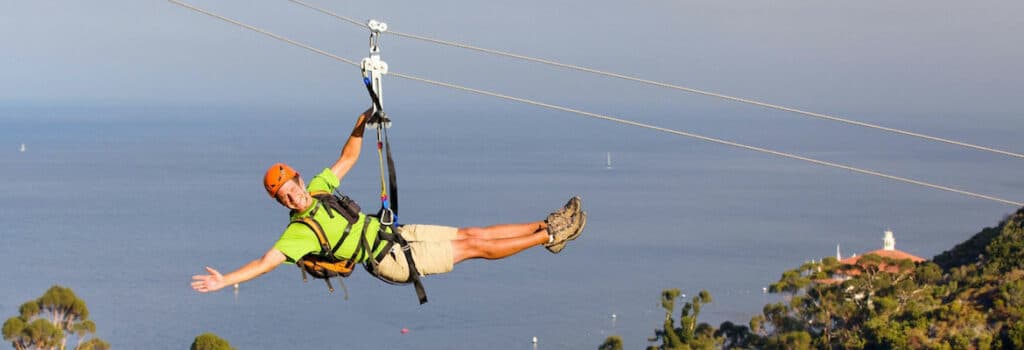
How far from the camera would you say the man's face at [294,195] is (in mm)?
9031

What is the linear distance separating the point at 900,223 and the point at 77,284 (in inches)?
3380

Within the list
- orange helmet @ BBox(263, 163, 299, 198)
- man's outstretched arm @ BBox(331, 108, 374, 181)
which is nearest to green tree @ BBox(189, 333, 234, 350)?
man's outstretched arm @ BBox(331, 108, 374, 181)

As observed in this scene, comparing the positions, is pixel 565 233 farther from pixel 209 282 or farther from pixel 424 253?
pixel 209 282

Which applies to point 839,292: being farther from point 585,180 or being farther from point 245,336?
point 585,180

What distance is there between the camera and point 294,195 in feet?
29.8

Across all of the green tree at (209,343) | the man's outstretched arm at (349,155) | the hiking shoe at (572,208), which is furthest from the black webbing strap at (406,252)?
the green tree at (209,343)

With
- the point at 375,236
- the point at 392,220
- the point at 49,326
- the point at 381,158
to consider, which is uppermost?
the point at 49,326

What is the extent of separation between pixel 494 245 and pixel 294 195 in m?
1.46

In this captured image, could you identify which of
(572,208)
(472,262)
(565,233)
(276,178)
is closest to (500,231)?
(565,233)

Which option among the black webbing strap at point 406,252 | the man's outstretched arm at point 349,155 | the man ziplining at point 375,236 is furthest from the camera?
the man's outstretched arm at point 349,155

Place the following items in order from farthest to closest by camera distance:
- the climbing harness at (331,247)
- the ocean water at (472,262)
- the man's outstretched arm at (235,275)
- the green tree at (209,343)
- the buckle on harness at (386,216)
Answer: the ocean water at (472,262) < the green tree at (209,343) < the buckle on harness at (386,216) < the climbing harness at (331,247) < the man's outstretched arm at (235,275)

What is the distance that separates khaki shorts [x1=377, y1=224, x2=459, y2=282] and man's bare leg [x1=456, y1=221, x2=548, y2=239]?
8cm

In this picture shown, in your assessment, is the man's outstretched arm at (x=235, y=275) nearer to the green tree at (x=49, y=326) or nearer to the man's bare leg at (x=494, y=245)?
the man's bare leg at (x=494, y=245)

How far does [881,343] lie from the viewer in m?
40.4
